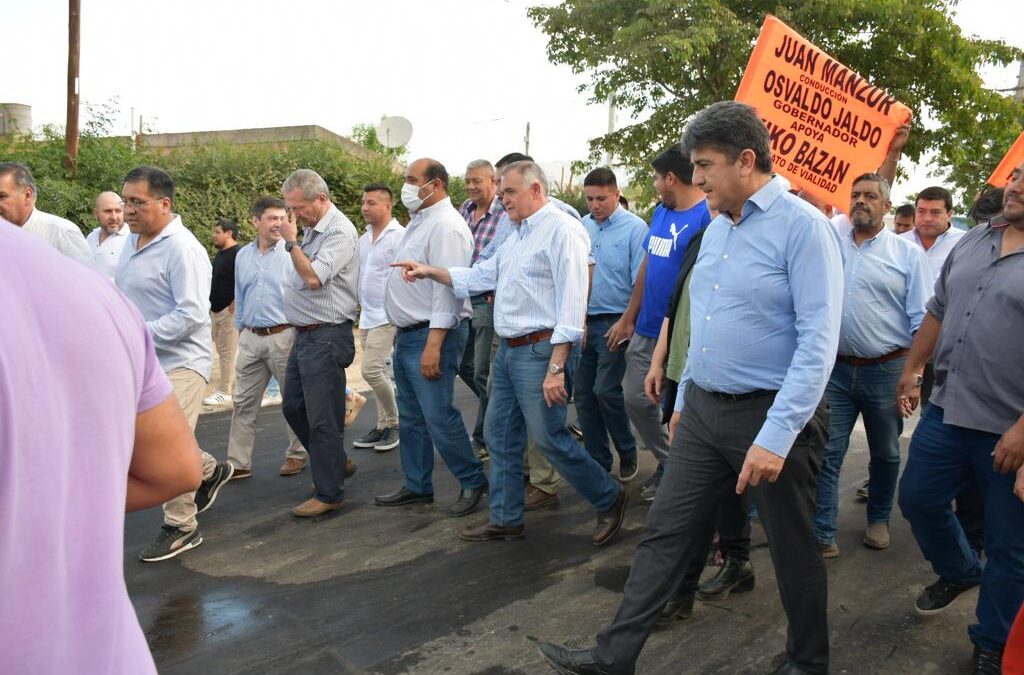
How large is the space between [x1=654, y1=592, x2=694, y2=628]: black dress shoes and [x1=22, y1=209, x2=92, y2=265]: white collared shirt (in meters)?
4.03

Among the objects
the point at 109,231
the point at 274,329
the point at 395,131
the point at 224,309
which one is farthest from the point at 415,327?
the point at 395,131

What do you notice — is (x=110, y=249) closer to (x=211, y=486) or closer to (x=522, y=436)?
(x=211, y=486)

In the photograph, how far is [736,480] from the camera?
327 centimetres

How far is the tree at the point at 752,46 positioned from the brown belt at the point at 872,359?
37.3 ft

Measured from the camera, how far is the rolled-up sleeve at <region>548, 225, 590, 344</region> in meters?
4.50

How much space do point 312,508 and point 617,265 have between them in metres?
2.58

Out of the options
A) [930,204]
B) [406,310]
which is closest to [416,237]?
[406,310]

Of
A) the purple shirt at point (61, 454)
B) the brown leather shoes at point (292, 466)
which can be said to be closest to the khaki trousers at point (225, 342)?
the brown leather shoes at point (292, 466)

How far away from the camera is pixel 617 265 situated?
6.06 m

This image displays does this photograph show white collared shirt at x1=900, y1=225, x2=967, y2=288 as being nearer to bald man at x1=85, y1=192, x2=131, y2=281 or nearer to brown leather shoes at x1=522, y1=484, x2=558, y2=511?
brown leather shoes at x1=522, y1=484, x2=558, y2=511

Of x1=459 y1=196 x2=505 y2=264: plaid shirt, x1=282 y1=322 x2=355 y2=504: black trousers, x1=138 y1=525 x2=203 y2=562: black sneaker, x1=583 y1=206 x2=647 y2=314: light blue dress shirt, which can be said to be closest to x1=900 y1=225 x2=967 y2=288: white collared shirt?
x1=583 y1=206 x2=647 y2=314: light blue dress shirt

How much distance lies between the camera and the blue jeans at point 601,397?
Answer: 5.82 m

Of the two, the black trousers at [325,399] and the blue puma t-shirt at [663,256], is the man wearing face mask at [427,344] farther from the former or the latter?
the blue puma t-shirt at [663,256]

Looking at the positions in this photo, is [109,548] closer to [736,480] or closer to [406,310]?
[736,480]
